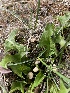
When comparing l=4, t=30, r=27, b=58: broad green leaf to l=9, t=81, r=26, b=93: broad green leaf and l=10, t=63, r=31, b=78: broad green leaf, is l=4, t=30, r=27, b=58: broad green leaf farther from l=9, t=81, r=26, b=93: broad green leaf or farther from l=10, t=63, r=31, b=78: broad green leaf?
l=9, t=81, r=26, b=93: broad green leaf

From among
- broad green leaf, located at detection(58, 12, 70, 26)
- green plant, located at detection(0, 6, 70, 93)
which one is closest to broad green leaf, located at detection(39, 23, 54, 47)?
green plant, located at detection(0, 6, 70, 93)

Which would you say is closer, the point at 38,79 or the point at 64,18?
the point at 38,79

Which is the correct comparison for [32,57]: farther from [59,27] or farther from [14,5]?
[14,5]

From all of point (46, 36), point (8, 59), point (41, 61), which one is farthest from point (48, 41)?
point (8, 59)

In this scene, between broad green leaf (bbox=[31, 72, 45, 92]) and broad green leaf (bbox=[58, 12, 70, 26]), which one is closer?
broad green leaf (bbox=[31, 72, 45, 92])

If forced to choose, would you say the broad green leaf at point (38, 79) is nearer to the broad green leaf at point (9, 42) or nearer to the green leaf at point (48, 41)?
the green leaf at point (48, 41)

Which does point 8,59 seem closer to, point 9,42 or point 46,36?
point 9,42

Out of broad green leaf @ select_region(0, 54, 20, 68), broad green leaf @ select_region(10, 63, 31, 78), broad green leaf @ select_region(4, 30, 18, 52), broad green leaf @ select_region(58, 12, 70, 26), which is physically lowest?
broad green leaf @ select_region(10, 63, 31, 78)

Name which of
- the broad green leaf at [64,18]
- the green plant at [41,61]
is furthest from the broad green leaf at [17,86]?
the broad green leaf at [64,18]
